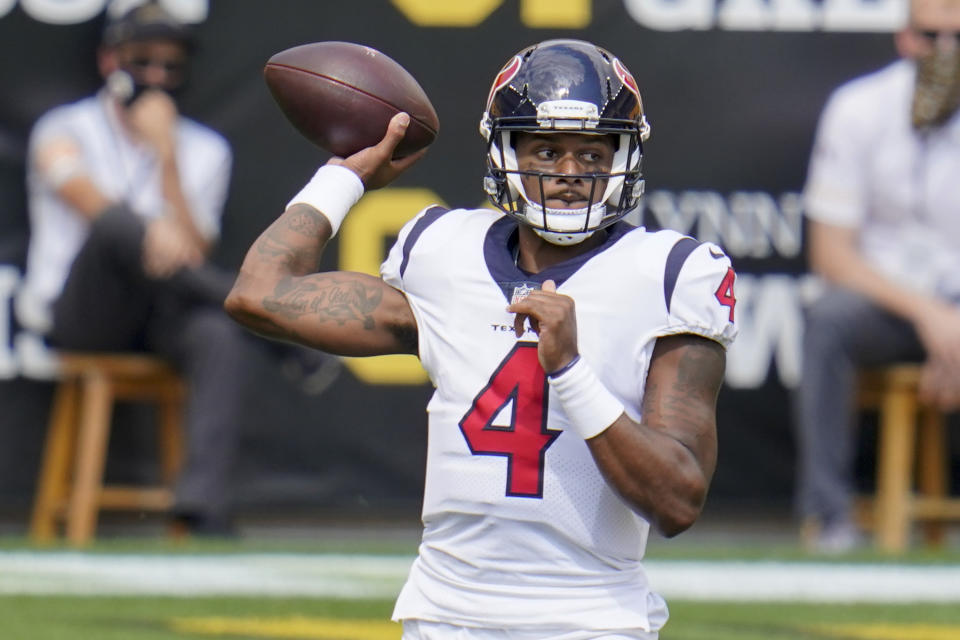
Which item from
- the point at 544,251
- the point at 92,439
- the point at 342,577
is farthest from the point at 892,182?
the point at 544,251

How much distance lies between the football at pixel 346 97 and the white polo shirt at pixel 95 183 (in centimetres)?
289

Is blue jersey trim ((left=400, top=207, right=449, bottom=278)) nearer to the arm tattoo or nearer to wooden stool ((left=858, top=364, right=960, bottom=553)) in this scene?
the arm tattoo

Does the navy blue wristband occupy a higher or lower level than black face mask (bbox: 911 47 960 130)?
lower

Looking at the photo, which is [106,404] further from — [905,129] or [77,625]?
[905,129]

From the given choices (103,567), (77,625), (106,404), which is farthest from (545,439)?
(106,404)

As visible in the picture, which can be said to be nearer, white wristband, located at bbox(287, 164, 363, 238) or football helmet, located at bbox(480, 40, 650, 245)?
football helmet, located at bbox(480, 40, 650, 245)

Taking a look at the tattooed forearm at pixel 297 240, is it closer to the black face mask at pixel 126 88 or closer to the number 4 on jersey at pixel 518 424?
the number 4 on jersey at pixel 518 424

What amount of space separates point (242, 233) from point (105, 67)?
2.47 ft

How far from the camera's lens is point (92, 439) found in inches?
222

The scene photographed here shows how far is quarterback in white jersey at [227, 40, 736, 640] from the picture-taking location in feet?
8.07

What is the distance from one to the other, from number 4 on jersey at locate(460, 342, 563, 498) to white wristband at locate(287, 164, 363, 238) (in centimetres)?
41

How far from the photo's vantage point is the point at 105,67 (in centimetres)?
593

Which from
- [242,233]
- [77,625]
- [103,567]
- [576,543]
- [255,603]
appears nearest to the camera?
[576,543]

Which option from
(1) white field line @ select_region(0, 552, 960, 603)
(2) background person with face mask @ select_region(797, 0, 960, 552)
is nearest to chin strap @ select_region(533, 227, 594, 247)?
(1) white field line @ select_region(0, 552, 960, 603)
